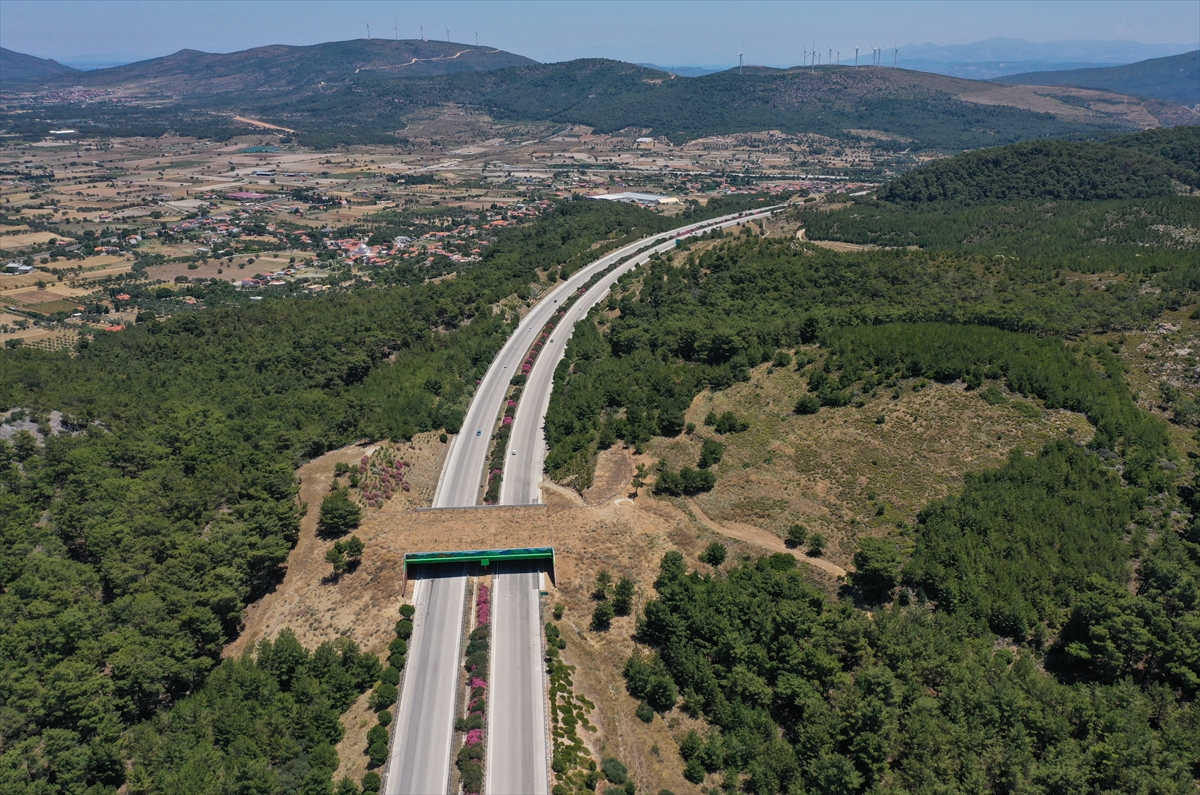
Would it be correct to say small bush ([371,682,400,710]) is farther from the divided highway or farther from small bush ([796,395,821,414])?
small bush ([796,395,821,414])

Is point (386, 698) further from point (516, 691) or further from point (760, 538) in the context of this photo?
point (760, 538)

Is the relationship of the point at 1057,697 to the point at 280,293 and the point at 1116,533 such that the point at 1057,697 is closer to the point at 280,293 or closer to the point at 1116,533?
the point at 1116,533

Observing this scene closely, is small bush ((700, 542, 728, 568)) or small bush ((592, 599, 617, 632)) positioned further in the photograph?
small bush ((700, 542, 728, 568))

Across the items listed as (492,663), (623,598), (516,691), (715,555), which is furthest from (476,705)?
(715,555)

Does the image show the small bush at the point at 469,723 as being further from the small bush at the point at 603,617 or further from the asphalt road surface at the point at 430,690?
the small bush at the point at 603,617

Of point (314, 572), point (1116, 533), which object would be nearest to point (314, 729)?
point (314, 572)

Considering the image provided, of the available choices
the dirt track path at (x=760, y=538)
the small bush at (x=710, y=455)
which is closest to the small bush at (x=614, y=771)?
the dirt track path at (x=760, y=538)

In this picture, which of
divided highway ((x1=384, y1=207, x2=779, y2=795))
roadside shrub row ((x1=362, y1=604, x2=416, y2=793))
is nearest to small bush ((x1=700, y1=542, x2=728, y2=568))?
divided highway ((x1=384, y1=207, x2=779, y2=795))

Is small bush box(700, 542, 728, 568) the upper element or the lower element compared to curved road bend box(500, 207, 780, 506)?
lower

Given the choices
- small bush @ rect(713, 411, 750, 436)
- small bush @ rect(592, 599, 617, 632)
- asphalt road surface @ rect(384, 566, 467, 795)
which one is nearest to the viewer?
asphalt road surface @ rect(384, 566, 467, 795)
